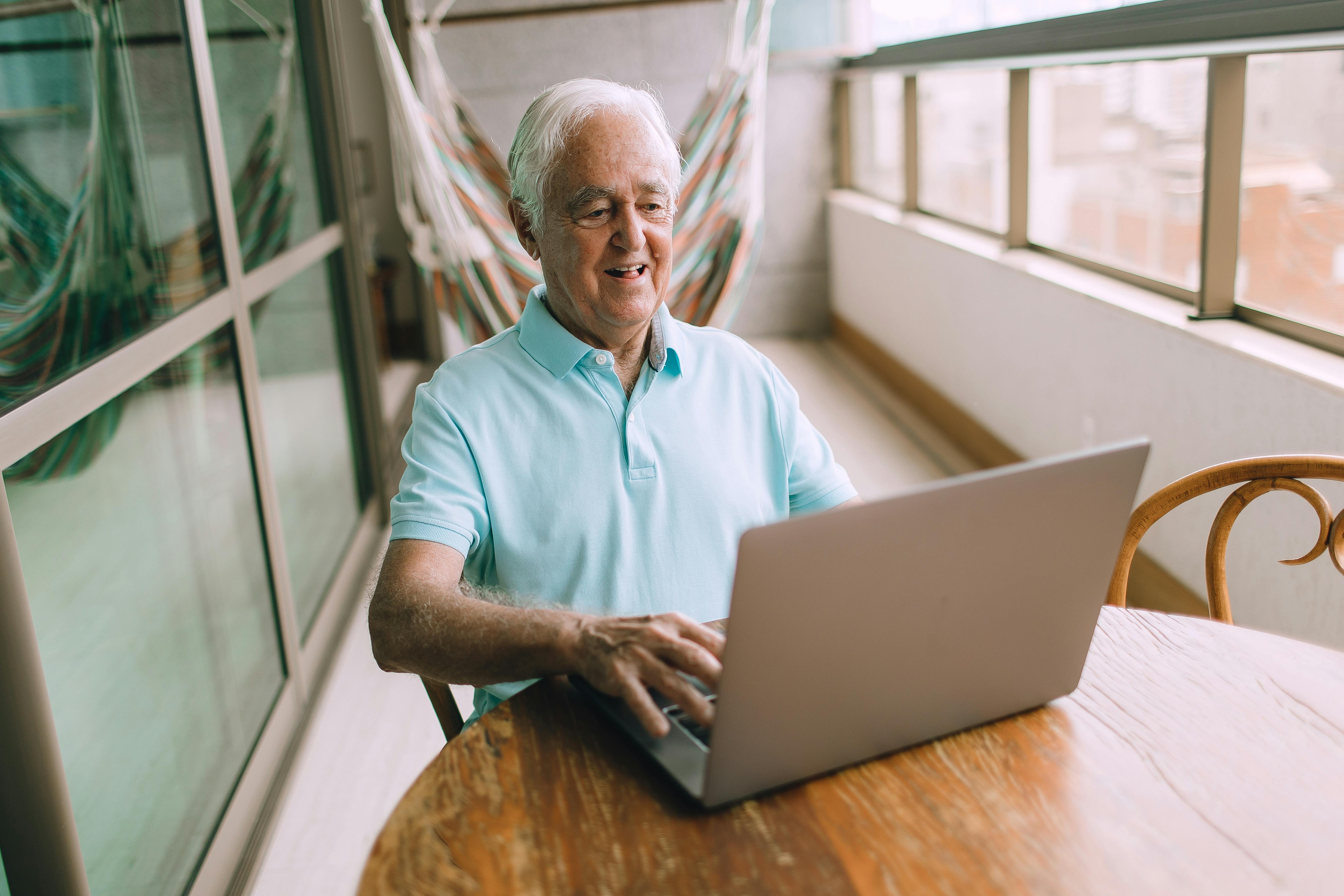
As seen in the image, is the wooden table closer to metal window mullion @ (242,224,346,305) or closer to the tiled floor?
the tiled floor

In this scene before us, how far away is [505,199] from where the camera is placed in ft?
10.2

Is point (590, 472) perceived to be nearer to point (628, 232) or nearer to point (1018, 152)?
point (628, 232)

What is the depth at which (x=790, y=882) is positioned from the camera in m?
0.68

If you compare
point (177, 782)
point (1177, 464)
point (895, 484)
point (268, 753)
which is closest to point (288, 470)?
point (268, 753)

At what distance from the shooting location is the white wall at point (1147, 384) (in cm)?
190

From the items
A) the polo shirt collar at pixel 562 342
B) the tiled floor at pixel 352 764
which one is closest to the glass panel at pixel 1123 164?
the tiled floor at pixel 352 764

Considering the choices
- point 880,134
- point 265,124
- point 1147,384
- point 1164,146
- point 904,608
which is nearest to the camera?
point 904,608

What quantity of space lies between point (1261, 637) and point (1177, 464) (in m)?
→ 1.48

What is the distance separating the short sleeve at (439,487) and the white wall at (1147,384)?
22.3 inches

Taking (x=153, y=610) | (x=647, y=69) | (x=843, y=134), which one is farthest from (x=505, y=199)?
(x=843, y=134)

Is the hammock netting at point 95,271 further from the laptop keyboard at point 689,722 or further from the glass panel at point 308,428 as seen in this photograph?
the laptop keyboard at point 689,722

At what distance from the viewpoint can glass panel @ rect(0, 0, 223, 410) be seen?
130 cm

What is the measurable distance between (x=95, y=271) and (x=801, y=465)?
3.51ft

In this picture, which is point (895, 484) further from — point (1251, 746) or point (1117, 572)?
point (1251, 746)
